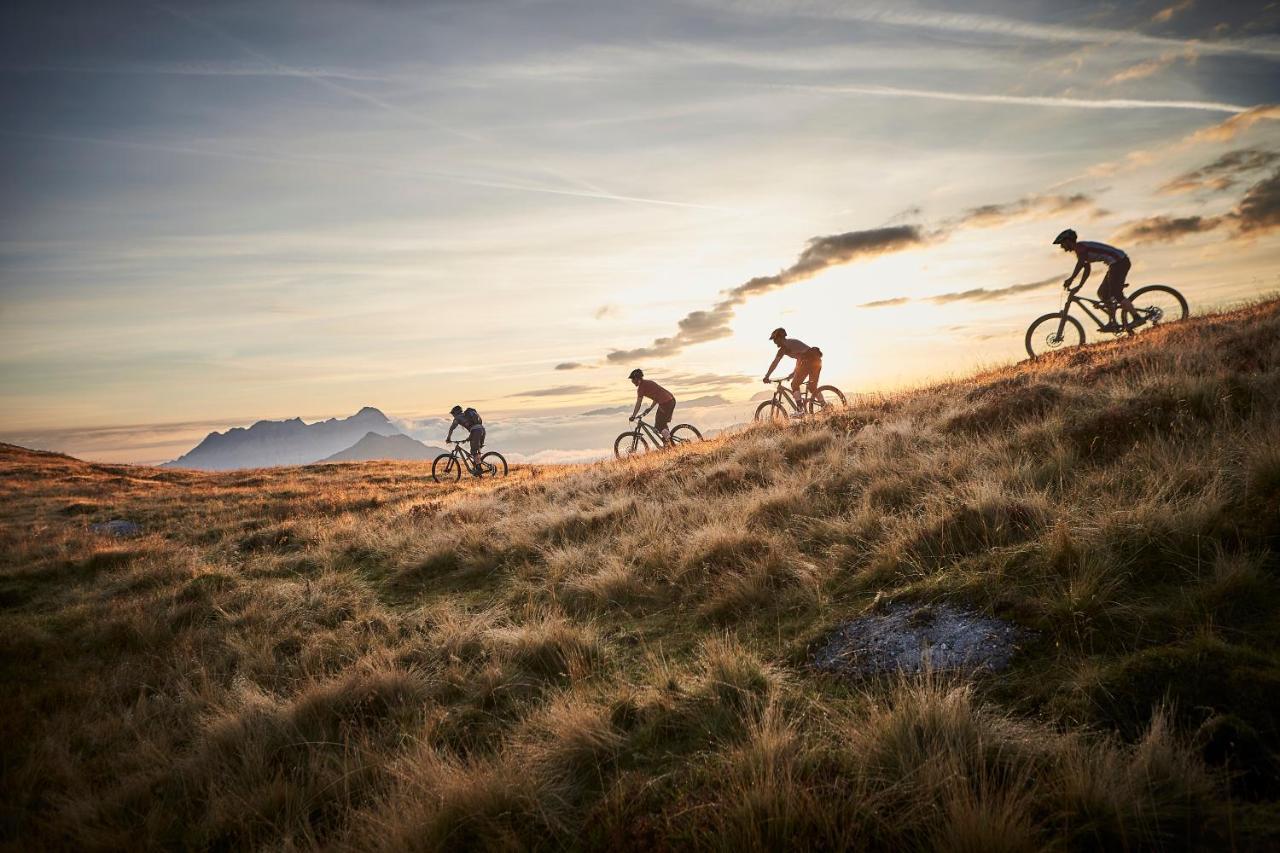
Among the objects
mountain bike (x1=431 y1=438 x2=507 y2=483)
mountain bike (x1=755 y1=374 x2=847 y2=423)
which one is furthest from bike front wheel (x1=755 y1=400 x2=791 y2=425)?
mountain bike (x1=431 y1=438 x2=507 y2=483)

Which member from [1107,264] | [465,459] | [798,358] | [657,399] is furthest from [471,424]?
[1107,264]

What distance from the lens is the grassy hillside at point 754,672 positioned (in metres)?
2.61

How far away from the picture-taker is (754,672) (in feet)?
13.0

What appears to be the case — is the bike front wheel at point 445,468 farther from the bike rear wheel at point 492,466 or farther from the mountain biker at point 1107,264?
the mountain biker at point 1107,264

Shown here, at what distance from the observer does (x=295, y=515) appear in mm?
18406

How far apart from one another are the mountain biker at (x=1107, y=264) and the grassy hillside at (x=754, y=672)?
584 centimetres

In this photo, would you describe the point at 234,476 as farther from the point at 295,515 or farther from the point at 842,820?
the point at 842,820

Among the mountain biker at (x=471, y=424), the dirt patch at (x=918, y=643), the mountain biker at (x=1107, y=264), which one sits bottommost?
the dirt patch at (x=918, y=643)

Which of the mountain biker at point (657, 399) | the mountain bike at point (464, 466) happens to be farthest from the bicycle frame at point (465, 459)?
the mountain biker at point (657, 399)

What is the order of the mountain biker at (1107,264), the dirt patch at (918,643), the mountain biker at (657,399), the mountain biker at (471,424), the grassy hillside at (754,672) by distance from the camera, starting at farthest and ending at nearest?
the mountain biker at (471,424) < the mountain biker at (657,399) < the mountain biker at (1107,264) < the dirt patch at (918,643) < the grassy hillside at (754,672)

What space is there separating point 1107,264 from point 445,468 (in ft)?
→ 88.0

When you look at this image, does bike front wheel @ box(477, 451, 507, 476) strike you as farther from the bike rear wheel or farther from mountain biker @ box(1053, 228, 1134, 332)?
mountain biker @ box(1053, 228, 1134, 332)

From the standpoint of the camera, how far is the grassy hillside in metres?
2.61

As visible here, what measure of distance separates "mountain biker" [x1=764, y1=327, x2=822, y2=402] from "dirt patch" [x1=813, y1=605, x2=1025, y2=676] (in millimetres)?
13840
